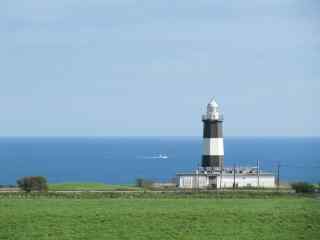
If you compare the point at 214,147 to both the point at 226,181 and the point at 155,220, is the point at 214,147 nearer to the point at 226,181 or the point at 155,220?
the point at 226,181

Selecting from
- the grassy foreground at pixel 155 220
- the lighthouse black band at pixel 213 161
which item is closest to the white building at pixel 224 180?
the lighthouse black band at pixel 213 161

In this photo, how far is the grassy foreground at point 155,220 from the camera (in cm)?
2675

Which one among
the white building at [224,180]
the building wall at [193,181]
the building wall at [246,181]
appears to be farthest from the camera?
the building wall at [246,181]

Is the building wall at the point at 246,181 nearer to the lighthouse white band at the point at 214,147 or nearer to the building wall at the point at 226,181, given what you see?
the building wall at the point at 226,181

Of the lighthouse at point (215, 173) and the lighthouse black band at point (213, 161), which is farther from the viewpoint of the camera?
the lighthouse black band at point (213, 161)

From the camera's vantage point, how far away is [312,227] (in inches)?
1116

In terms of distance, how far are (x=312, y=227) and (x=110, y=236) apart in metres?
7.07

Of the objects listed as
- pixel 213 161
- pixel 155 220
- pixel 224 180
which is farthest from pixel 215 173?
pixel 155 220

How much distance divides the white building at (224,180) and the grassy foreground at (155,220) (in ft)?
57.2

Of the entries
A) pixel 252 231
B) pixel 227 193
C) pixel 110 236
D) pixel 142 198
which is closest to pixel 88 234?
pixel 110 236

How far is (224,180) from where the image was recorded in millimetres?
51500

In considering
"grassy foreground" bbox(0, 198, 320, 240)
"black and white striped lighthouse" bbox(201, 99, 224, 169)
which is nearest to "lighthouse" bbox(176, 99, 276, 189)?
"black and white striped lighthouse" bbox(201, 99, 224, 169)

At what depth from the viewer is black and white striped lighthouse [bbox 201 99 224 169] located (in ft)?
179

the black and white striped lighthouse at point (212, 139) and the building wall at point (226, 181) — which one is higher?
the black and white striped lighthouse at point (212, 139)
